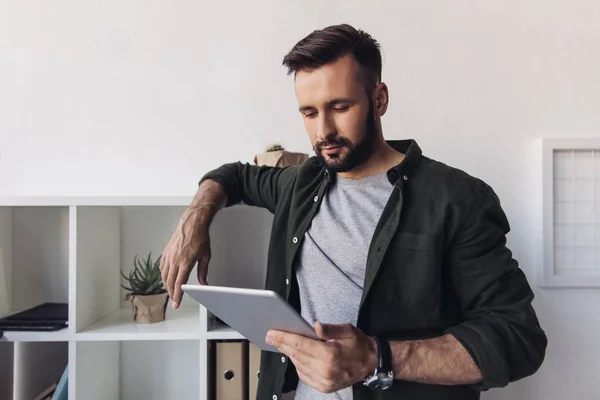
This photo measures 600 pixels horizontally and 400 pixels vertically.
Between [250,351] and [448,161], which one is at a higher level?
[448,161]

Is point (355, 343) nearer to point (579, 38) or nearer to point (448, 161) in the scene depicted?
point (448, 161)

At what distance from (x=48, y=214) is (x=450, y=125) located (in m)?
1.43

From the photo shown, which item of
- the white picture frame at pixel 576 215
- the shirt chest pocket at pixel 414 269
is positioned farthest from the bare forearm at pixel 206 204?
the white picture frame at pixel 576 215

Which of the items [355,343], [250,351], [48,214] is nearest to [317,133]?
[355,343]

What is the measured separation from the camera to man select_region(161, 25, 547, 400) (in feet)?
3.19

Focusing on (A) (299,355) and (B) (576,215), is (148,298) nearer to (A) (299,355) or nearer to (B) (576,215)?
(A) (299,355)

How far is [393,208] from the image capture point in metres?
1.13

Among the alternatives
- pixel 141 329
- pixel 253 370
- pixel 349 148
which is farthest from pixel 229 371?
pixel 349 148

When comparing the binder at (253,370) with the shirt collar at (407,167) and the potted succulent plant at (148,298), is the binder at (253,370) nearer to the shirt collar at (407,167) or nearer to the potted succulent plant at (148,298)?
the potted succulent plant at (148,298)

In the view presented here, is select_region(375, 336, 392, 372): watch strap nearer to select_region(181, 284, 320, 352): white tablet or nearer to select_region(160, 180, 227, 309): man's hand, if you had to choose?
select_region(181, 284, 320, 352): white tablet

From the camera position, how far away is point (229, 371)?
4.78 ft

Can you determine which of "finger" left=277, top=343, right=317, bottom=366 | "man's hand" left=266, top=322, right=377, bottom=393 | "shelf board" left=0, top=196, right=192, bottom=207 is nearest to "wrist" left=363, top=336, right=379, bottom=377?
"man's hand" left=266, top=322, right=377, bottom=393

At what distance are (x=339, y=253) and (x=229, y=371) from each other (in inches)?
22.5

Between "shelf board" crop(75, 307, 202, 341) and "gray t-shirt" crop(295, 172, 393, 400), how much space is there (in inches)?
15.4
